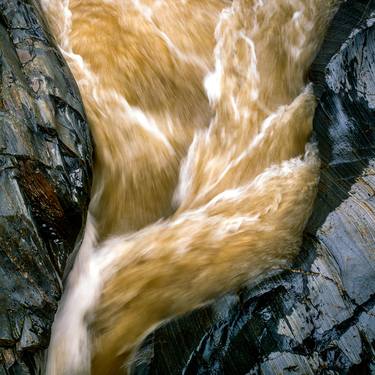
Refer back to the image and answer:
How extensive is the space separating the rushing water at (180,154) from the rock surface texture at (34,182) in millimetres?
338

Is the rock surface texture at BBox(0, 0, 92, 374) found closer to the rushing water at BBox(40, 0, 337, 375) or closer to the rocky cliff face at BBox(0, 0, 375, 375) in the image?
the rocky cliff face at BBox(0, 0, 375, 375)

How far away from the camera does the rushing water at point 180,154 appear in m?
A: 3.41

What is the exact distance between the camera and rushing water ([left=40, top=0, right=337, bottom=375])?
3406 mm

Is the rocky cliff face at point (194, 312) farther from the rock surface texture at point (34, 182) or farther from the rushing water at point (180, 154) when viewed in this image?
the rushing water at point (180, 154)

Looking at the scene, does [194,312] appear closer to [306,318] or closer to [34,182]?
[306,318]

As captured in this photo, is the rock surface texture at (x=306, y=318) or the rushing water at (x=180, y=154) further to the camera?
the rushing water at (x=180, y=154)

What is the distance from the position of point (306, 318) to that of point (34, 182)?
2.04 meters

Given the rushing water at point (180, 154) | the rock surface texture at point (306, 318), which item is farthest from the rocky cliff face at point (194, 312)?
the rushing water at point (180, 154)

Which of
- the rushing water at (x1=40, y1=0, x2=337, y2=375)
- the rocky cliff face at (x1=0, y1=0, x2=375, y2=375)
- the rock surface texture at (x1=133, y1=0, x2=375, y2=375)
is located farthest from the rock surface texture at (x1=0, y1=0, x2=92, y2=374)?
the rock surface texture at (x1=133, y1=0, x2=375, y2=375)

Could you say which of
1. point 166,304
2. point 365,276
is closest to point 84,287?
point 166,304

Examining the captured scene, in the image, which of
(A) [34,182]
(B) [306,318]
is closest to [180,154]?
(A) [34,182]

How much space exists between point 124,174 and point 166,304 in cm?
128

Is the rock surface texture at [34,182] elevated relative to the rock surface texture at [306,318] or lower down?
elevated

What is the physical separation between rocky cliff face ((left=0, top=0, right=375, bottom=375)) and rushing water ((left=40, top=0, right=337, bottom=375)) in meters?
0.18
